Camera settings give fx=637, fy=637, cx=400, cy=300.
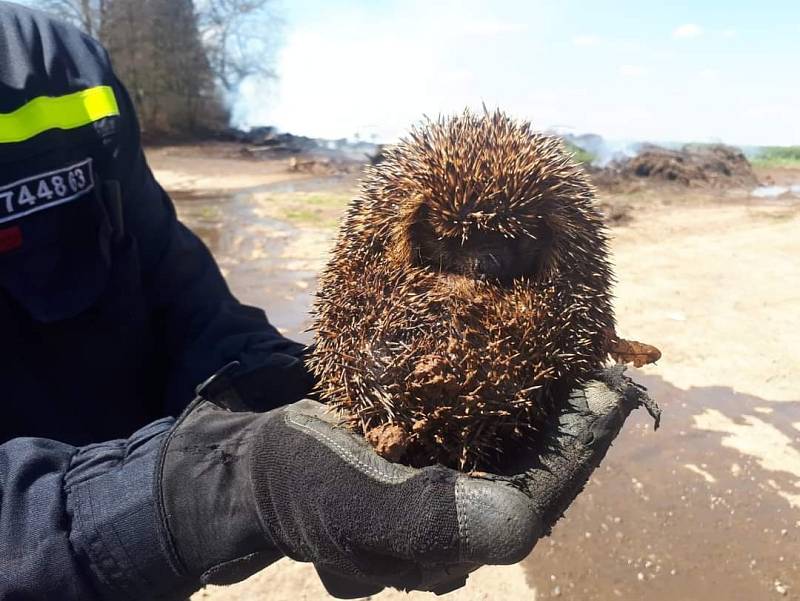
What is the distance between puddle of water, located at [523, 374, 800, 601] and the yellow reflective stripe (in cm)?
430

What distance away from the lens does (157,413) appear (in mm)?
3469

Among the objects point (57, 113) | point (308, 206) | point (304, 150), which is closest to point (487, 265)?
point (57, 113)

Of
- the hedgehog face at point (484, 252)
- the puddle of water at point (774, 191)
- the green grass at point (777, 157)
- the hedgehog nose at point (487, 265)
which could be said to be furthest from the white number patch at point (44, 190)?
the green grass at point (777, 157)

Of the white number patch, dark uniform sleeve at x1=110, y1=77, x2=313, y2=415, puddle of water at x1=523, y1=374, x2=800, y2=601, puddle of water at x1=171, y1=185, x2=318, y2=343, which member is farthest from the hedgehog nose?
puddle of water at x1=171, y1=185, x2=318, y2=343

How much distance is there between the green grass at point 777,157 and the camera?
122 ft

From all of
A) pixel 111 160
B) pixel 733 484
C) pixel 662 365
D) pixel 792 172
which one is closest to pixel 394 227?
pixel 111 160

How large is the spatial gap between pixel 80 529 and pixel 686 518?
16.5 feet

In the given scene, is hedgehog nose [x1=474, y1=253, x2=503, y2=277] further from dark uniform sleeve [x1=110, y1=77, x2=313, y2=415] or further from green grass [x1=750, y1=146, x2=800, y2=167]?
green grass [x1=750, y1=146, x2=800, y2=167]

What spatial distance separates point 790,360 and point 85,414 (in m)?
8.43

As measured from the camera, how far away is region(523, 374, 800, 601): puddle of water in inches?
190

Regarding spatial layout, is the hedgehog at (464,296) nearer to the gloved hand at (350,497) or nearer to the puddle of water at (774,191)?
the gloved hand at (350,497)

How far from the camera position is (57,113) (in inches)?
118

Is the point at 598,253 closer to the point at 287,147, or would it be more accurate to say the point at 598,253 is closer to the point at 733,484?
the point at 733,484

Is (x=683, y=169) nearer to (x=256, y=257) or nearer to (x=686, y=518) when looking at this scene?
(x=256, y=257)
